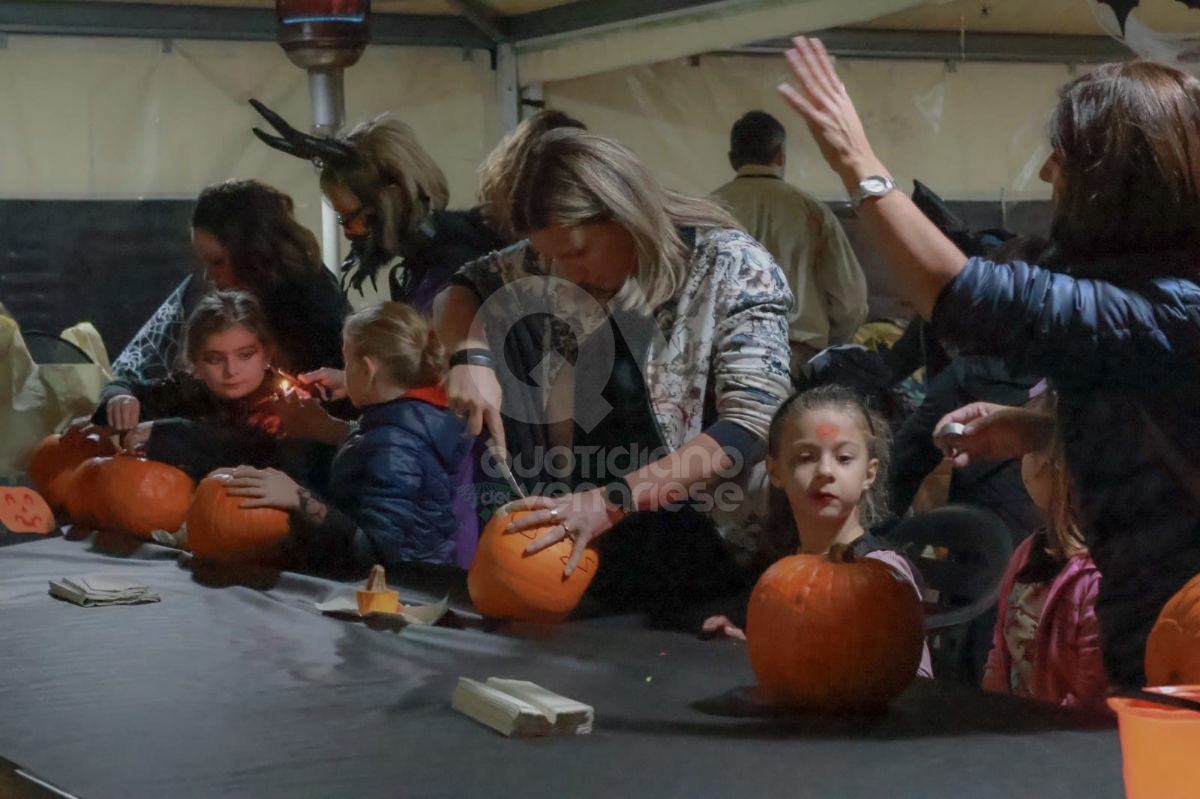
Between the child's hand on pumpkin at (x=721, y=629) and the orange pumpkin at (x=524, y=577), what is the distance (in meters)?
0.19

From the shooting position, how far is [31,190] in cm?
425

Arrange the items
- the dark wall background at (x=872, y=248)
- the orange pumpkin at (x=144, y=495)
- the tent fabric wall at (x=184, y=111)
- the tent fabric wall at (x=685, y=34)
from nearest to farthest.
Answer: the orange pumpkin at (x=144, y=495) → the tent fabric wall at (x=685, y=34) → the dark wall background at (x=872, y=248) → the tent fabric wall at (x=184, y=111)

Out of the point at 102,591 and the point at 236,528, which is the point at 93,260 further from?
the point at 102,591

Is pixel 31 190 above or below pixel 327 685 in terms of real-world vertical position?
above

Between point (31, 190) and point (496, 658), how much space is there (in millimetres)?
3134

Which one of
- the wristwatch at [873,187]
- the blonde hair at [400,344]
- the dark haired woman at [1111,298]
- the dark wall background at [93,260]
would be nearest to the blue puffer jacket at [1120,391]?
the dark haired woman at [1111,298]

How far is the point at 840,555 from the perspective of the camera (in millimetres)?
1511

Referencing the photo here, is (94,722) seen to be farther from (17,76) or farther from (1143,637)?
(17,76)

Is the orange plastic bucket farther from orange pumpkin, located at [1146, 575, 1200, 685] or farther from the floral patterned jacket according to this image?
the floral patterned jacket

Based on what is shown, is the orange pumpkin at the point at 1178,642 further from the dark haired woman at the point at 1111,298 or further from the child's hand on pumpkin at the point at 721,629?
the child's hand on pumpkin at the point at 721,629

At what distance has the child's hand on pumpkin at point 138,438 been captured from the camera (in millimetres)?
3045

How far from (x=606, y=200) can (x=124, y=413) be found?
5.47ft

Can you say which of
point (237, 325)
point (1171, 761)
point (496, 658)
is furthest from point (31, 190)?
point (1171, 761)

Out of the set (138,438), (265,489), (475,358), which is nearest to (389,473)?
(265,489)
